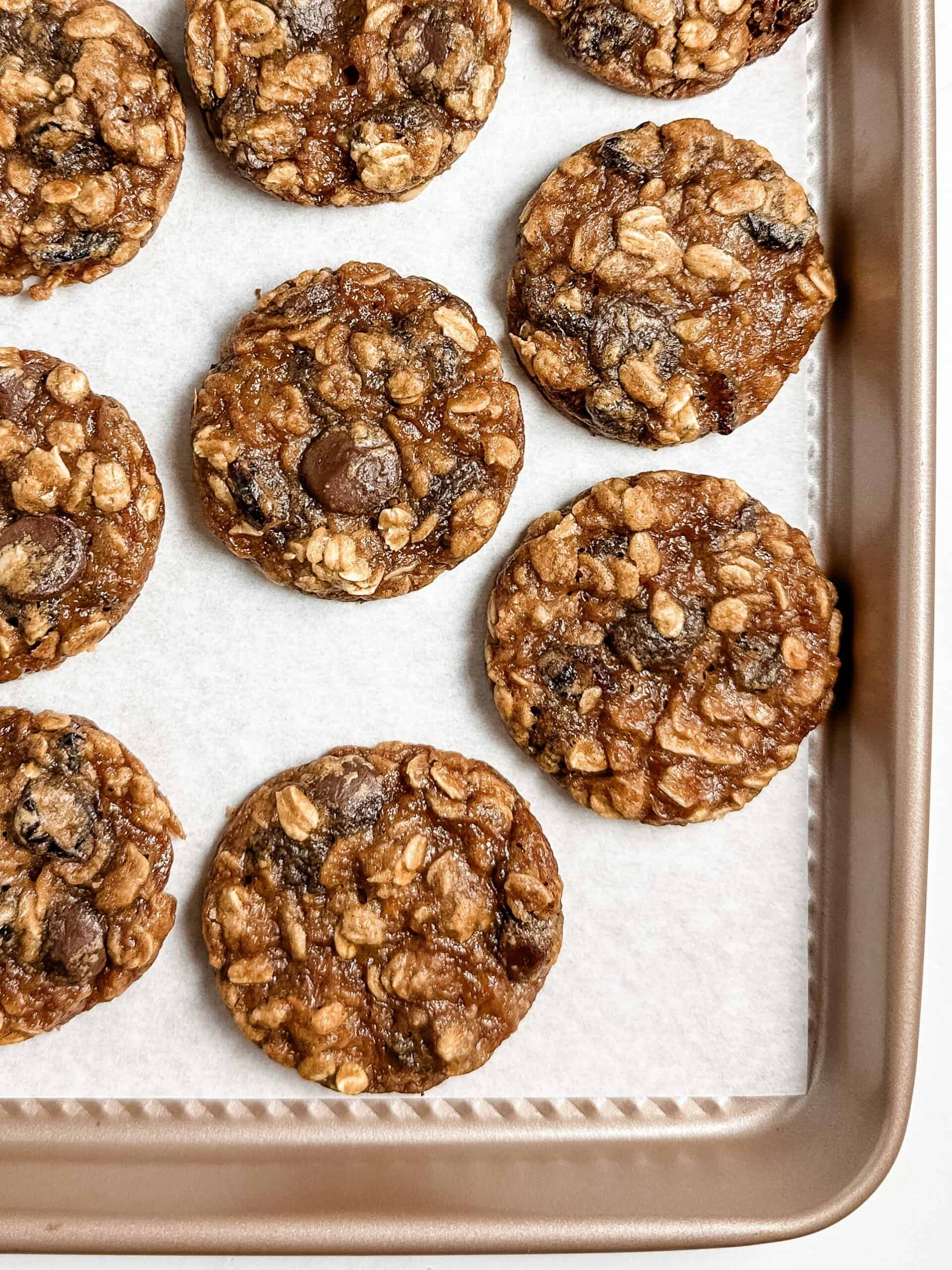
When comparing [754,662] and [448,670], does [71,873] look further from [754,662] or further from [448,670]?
[754,662]

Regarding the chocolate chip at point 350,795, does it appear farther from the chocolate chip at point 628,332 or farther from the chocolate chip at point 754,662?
the chocolate chip at point 628,332

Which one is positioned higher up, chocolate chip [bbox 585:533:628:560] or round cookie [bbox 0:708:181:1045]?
chocolate chip [bbox 585:533:628:560]

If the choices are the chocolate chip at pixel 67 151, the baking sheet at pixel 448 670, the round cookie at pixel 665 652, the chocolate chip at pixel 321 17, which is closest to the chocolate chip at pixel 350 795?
the baking sheet at pixel 448 670

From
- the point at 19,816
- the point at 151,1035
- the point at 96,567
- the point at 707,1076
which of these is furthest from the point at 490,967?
the point at 96,567

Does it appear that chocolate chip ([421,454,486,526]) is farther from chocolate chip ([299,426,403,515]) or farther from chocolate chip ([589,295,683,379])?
chocolate chip ([589,295,683,379])

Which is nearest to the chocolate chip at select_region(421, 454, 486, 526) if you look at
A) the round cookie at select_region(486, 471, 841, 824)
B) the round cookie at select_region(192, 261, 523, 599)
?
the round cookie at select_region(192, 261, 523, 599)

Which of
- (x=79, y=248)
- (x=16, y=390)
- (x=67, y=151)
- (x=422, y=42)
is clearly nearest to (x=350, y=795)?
(x=16, y=390)
